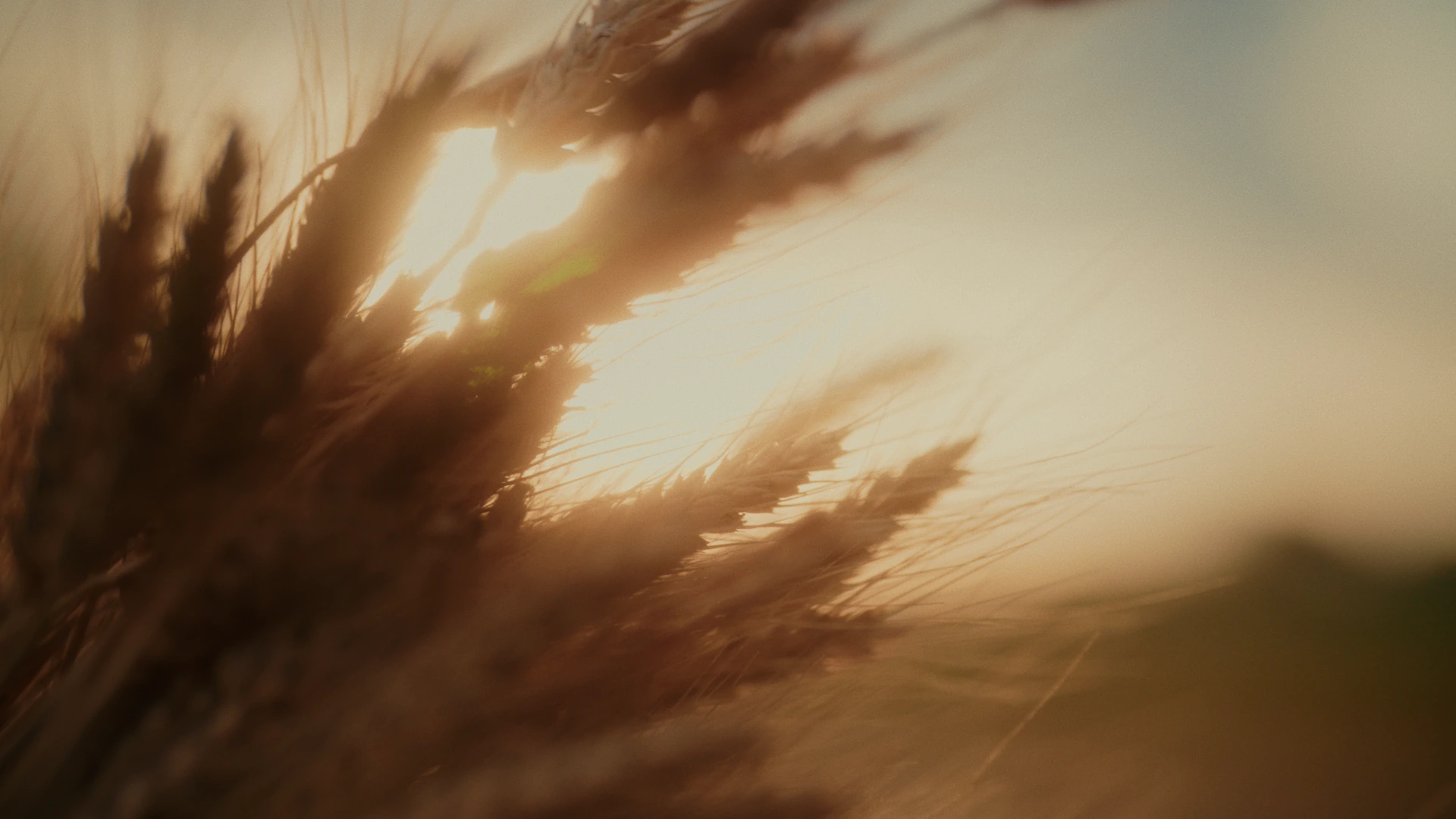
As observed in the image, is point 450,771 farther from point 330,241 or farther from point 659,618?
point 330,241

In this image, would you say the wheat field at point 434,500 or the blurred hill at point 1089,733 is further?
the blurred hill at point 1089,733

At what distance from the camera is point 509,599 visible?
437 mm

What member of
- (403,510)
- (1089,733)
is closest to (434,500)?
(403,510)

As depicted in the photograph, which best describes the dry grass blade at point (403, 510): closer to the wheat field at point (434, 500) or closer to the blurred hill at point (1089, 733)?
the wheat field at point (434, 500)

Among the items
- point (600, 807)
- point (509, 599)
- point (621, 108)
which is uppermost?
point (621, 108)

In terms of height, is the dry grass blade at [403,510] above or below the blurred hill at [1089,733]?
above

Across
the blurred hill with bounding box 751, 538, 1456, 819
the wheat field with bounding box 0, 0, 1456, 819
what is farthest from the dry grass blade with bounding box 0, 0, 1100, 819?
the blurred hill with bounding box 751, 538, 1456, 819

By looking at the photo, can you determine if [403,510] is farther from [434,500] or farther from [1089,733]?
[1089,733]

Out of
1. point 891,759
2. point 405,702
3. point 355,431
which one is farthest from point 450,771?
point 891,759

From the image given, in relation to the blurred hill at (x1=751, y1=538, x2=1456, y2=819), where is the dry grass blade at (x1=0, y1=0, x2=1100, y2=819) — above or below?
above

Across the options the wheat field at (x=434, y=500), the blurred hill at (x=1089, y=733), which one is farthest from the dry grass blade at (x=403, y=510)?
the blurred hill at (x=1089, y=733)

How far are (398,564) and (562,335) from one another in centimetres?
15

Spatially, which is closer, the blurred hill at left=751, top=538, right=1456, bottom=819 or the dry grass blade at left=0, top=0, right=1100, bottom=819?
the dry grass blade at left=0, top=0, right=1100, bottom=819

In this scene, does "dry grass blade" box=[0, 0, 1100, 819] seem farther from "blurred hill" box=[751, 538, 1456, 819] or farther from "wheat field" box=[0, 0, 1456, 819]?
"blurred hill" box=[751, 538, 1456, 819]
